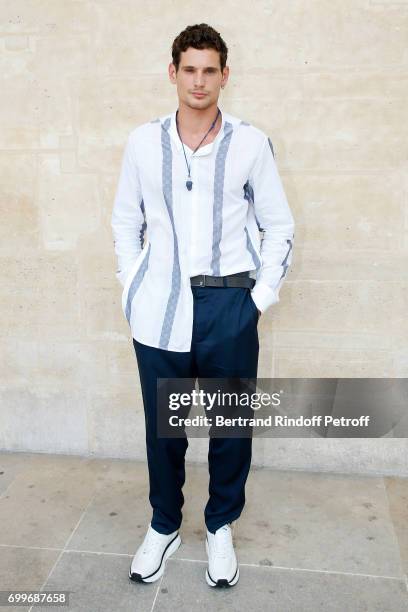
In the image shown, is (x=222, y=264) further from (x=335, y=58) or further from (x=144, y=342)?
(x=335, y=58)

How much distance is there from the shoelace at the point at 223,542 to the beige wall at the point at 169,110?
690 mm

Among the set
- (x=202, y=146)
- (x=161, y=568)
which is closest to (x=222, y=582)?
(x=161, y=568)

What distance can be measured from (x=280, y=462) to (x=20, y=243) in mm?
1476

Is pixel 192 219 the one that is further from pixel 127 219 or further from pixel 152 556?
pixel 152 556

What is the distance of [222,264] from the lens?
1.97 metres

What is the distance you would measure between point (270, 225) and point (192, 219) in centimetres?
26

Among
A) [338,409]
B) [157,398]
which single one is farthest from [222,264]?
[338,409]

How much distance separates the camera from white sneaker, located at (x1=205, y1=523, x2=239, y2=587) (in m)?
2.08

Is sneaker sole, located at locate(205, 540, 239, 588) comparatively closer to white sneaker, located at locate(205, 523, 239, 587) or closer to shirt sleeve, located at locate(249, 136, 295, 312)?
white sneaker, located at locate(205, 523, 239, 587)

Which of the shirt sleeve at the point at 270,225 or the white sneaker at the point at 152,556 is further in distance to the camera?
the white sneaker at the point at 152,556

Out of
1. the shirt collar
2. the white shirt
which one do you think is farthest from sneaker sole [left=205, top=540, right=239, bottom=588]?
the shirt collar

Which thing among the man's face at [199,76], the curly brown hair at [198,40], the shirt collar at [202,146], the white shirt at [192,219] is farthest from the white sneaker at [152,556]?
the curly brown hair at [198,40]

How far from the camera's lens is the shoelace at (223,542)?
7.00 feet

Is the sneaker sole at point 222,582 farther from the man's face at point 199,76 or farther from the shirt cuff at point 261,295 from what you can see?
the man's face at point 199,76
